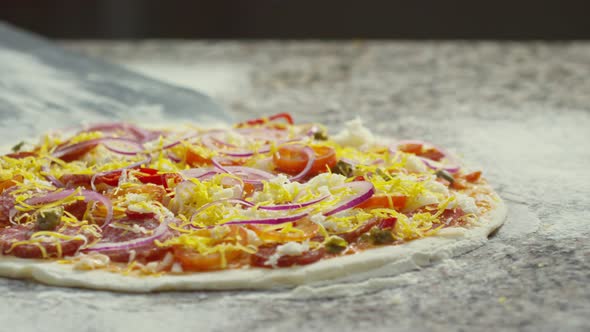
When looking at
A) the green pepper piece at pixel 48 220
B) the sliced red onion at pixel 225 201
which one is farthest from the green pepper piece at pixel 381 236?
the green pepper piece at pixel 48 220

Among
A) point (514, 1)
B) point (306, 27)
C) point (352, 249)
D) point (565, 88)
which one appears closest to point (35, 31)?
point (306, 27)

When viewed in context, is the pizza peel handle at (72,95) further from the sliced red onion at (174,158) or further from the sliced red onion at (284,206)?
the sliced red onion at (284,206)

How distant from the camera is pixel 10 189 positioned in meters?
2.51

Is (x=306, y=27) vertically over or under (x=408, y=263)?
over

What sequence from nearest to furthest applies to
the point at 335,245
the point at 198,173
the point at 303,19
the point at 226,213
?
the point at 335,245, the point at 226,213, the point at 198,173, the point at 303,19

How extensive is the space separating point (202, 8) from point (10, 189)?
14.8 ft

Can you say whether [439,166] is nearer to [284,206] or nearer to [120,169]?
[284,206]

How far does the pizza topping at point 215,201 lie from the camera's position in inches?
85.4

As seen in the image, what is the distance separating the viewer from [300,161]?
2775 millimetres

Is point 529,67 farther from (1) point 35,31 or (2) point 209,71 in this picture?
(1) point 35,31

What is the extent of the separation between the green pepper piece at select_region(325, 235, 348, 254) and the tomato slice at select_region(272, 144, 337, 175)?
564mm

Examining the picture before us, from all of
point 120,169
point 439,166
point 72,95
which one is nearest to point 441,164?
point 439,166

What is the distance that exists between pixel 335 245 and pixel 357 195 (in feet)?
0.76

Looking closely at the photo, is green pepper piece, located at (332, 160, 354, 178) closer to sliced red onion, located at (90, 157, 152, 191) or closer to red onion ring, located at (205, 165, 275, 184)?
red onion ring, located at (205, 165, 275, 184)
